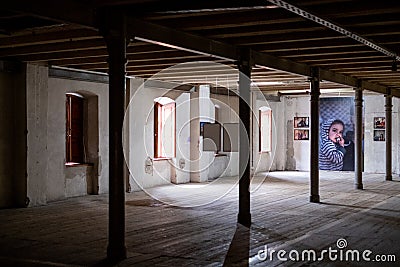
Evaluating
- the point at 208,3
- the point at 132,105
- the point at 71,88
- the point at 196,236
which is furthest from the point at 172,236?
the point at 132,105

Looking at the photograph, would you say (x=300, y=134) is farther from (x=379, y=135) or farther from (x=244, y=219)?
(x=244, y=219)

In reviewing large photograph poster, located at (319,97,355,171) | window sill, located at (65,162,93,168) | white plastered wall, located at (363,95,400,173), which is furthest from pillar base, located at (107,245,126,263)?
white plastered wall, located at (363,95,400,173)

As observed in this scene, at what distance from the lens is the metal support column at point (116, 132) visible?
6102 mm

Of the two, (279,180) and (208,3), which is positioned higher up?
(208,3)

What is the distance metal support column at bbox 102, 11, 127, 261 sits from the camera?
20.0 feet

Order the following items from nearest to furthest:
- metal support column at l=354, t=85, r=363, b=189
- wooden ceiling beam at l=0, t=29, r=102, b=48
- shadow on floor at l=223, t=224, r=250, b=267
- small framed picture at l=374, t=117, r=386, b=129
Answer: shadow on floor at l=223, t=224, r=250, b=267, wooden ceiling beam at l=0, t=29, r=102, b=48, metal support column at l=354, t=85, r=363, b=189, small framed picture at l=374, t=117, r=386, b=129

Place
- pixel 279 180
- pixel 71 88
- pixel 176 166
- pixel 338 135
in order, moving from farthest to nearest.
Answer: pixel 338 135 → pixel 279 180 → pixel 176 166 → pixel 71 88

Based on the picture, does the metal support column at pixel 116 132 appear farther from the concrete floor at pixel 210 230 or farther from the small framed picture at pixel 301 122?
the small framed picture at pixel 301 122

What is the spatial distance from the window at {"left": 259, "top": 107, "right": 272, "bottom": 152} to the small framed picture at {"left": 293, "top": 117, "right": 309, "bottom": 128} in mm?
1078

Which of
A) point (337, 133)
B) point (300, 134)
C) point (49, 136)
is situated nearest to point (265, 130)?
point (300, 134)

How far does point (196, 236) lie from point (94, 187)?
5.40 m

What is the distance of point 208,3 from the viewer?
5609 mm

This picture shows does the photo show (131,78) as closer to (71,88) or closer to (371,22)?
(71,88)

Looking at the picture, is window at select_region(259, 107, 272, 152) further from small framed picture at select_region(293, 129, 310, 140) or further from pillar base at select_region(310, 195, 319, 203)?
pillar base at select_region(310, 195, 319, 203)
